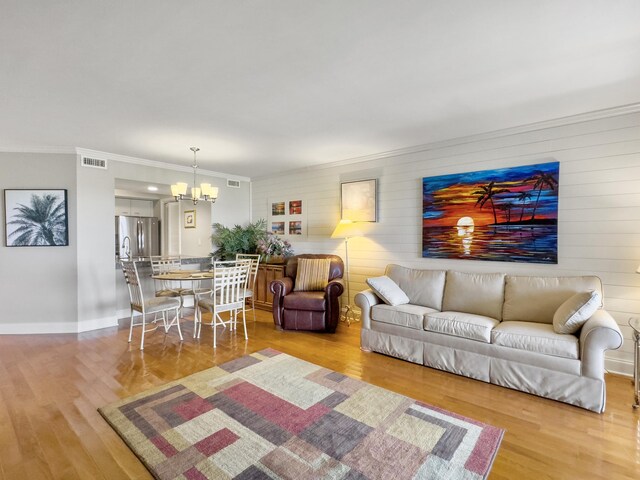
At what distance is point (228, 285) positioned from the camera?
160 inches

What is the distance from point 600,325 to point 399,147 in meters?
3.05

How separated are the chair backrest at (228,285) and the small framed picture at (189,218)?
3.16 meters

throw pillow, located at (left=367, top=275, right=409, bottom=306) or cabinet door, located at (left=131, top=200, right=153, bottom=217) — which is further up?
cabinet door, located at (left=131, top=200, right=153, bottom=217)

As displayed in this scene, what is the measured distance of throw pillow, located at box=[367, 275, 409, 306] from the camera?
12.6 feet

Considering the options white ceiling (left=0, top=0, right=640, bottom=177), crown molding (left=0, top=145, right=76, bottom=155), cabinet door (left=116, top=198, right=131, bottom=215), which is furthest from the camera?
cabinet door (left=116, top=198, right=131, bottom=215)

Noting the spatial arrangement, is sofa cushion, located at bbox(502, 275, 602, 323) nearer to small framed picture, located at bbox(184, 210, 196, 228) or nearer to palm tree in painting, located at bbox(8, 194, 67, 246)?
palm tree in painting, located at bbox(8, 194, 67, 246)

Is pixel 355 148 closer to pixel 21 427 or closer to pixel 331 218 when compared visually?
pixel 331 218

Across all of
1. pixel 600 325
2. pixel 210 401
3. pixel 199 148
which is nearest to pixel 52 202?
pixel 199 148

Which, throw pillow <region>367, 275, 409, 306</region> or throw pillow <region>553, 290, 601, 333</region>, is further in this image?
throw pillow <region>367, 275, 409, 306</region>

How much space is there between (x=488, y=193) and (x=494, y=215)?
0.28 meters

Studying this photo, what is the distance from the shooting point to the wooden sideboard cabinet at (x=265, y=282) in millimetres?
5684

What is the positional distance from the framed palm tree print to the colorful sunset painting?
505cm

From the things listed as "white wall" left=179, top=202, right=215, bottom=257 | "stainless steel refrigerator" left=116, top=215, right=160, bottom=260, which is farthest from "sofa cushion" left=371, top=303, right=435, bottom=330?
"stainless steel refrigerator" left=116, top=215, right=160, bottom=260

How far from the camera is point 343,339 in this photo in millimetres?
4293
